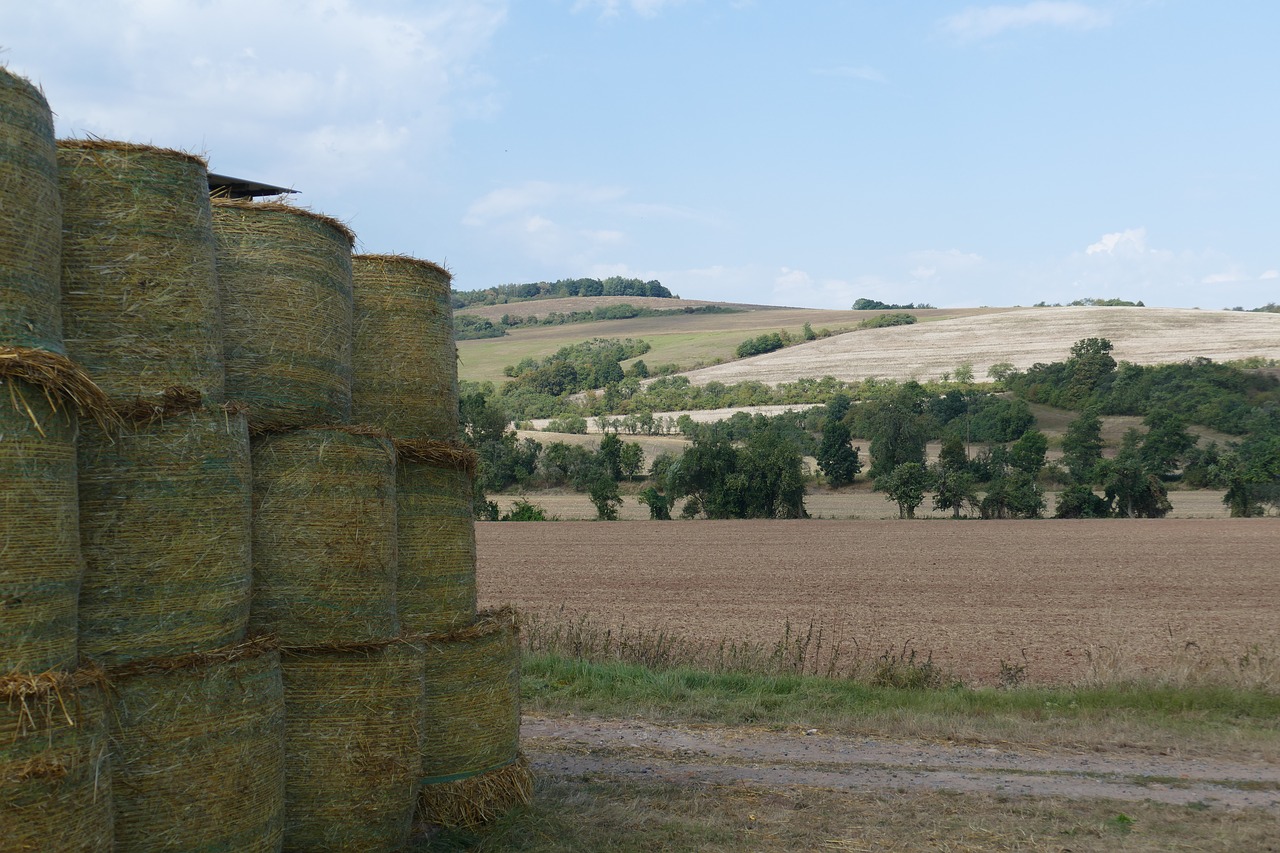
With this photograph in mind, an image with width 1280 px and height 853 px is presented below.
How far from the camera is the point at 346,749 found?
5371 millimetres

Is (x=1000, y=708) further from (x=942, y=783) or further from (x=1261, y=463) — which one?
(x=1261, y=463)

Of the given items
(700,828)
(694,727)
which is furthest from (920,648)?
(700,828)

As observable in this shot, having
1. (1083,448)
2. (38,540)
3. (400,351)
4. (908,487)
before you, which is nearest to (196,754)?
(38,540)

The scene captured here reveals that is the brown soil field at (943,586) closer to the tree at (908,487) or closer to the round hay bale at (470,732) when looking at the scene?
the tree at (908,487)

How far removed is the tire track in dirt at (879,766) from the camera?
7527 millimetres

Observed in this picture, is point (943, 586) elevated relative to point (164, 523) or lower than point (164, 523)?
lower

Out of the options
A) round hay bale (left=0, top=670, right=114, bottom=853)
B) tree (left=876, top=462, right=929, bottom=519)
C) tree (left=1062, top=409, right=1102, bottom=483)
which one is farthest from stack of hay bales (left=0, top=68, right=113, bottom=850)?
tree (left=1062, top=409, right=1102, bottom=483)

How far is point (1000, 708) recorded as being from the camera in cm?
1021

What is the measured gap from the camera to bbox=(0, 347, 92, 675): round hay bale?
383 centimetres

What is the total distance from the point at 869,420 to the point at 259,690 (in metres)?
57.6

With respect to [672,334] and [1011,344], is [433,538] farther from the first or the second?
[672,334]

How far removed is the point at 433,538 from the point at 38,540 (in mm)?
2651

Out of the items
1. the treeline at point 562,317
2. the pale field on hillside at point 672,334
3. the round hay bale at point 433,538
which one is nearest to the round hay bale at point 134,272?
the round hay bale at point 433,538

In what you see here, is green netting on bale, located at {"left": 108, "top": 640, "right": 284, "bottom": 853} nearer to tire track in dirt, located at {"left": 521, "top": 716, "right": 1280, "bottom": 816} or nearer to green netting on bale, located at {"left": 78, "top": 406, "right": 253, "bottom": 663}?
green netting on bale, located at {"left": 78, "top": 406, "right": 253, "bottom": 663}
